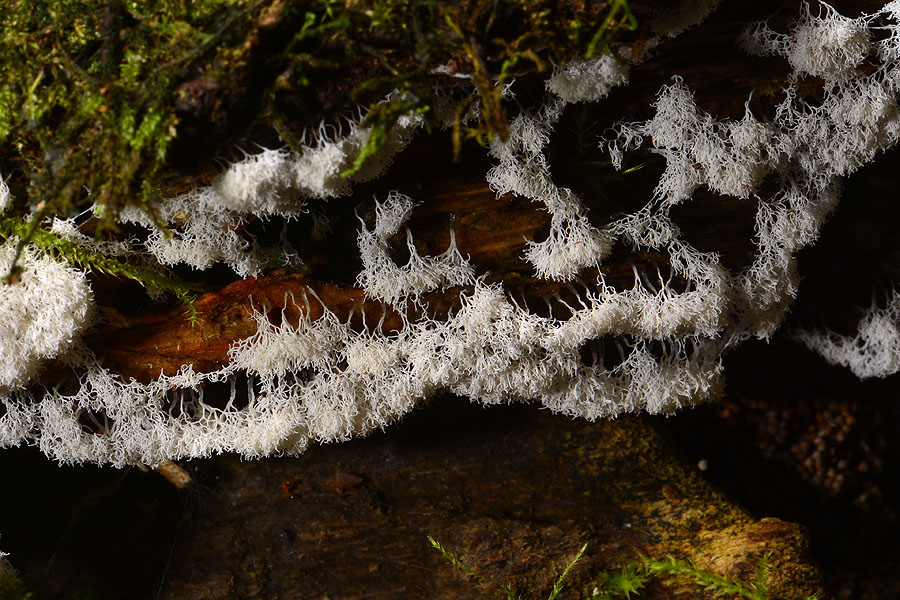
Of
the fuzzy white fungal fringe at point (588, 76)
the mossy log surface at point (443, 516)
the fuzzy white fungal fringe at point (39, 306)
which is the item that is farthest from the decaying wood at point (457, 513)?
the fuzzy white fungal fringe at point (588, 76)

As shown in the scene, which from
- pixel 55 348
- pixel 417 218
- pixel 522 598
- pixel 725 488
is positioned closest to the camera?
pixel 55 348

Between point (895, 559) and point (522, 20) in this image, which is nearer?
point (522, 20)

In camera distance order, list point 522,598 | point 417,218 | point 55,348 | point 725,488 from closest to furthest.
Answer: point 55,348
point 417,218
point 522,598
point 725,488

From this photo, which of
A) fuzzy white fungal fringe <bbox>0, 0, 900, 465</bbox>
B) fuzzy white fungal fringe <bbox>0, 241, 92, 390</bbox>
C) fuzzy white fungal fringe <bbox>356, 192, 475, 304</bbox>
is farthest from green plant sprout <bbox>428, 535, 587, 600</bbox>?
fuzzy white fungal fringe <bbox>0, 241, 92, 390</bbox>

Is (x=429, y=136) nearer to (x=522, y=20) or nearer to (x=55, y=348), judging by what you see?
(x=522, y=20)

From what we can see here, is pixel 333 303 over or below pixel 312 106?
below

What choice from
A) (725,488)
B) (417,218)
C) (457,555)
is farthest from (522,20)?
(725,488)

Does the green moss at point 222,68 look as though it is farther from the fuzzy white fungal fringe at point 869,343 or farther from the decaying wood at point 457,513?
the fuzzy white fungal fringe at point 869,343

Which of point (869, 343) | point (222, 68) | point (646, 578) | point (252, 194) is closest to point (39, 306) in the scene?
point (252, 194)
